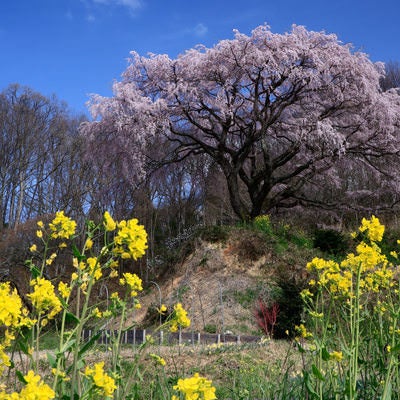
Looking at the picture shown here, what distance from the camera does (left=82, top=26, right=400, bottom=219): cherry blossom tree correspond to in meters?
12.9

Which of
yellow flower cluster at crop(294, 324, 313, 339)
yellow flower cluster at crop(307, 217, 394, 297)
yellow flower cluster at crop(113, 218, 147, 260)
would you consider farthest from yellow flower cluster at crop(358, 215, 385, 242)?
yellow flower cluster at crop(113, 218, 147, 260)

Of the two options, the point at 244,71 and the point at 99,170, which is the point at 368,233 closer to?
A: the point at 244,71

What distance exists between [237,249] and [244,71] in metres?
4.67

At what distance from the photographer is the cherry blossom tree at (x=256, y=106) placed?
12891mm

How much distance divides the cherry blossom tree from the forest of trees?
31 mm

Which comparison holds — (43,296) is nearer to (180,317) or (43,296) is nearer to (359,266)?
(180,317)

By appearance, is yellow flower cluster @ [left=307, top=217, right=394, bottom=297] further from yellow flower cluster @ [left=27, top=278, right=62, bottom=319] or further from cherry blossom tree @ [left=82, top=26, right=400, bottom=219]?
cherry blossom tree @ [left=82, top=26, right=400, bottom=219]

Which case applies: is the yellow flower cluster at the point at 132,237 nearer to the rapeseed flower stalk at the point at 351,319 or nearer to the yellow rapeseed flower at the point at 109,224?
A: the yellow rapeseed flower at the point at 109,224

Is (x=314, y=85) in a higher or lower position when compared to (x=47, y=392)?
higher

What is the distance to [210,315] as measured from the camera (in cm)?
930

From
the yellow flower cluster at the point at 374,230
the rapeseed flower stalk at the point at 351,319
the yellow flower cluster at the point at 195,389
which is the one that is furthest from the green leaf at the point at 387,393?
the yellow flower cluster at the point at 195,389

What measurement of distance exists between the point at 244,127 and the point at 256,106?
1.64 m

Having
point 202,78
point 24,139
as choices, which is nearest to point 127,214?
point 202,78

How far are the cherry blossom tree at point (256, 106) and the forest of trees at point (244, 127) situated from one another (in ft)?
0.10
